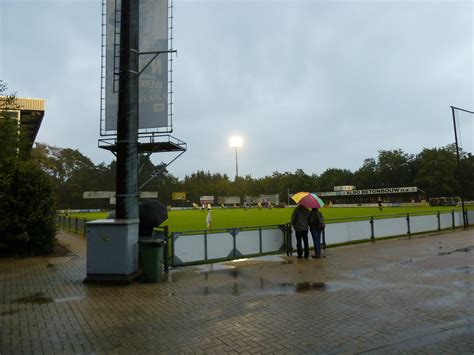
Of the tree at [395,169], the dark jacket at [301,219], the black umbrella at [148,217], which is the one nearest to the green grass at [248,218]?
the dark jacket at [301,219]

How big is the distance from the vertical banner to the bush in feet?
14.5

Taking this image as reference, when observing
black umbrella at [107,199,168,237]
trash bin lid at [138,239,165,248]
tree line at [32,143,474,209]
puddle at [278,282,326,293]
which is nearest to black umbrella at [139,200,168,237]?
black umbrella at [107,199,168,237]

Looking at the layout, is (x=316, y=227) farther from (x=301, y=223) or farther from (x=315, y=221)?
(x=301, y=223)

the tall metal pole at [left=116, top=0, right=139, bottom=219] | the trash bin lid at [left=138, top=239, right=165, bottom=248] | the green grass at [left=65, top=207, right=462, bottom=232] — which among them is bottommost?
the green grass at [left=65, top=207, right=462, bottom=232]

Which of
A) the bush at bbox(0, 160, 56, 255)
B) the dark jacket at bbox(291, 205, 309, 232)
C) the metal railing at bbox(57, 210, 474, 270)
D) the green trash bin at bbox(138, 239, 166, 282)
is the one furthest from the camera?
the bush at bbox(0, 160, 56, 255)

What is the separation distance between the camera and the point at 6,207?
13.2 metres

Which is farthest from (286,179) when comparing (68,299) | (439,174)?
(68,299)

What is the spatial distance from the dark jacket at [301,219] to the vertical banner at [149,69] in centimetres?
510

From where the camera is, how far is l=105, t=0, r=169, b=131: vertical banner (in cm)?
1135

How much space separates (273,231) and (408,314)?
24.5 feet

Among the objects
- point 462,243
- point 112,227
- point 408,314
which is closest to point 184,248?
point 112,227

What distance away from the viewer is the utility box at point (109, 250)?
28.4 feet

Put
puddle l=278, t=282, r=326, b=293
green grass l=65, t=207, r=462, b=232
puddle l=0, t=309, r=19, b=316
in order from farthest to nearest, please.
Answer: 1. green grass l=65, t=207, r=462, b=232
2. puddle l=278, t=282, r=326, b=293
3. puddle l=0, t=309, r=19, b=316

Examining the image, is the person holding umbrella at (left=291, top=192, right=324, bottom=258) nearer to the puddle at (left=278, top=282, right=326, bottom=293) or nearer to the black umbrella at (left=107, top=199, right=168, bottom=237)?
the puddle at (left=278, top=282, right=326, bottom=293)
